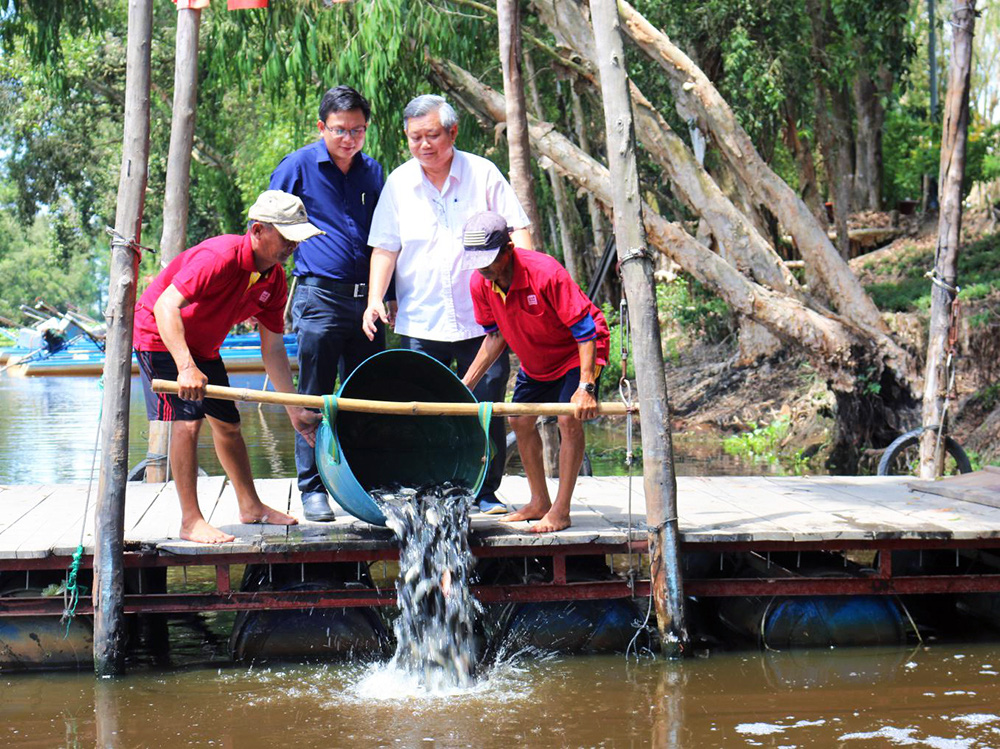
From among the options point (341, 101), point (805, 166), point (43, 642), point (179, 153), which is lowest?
point (43, 642)

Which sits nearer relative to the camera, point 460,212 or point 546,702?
point 546,702

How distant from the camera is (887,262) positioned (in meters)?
20.1

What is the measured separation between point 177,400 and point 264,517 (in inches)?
34.1

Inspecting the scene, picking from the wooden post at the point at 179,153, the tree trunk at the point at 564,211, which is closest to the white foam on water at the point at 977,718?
the wooden post at the point at 179,153

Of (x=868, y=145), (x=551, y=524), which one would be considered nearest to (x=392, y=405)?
(x=551, y=524)

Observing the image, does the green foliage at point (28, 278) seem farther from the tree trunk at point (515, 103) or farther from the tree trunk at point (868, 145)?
the tree trunk at point (515, 103)

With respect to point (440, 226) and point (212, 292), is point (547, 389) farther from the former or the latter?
point (212, 292)

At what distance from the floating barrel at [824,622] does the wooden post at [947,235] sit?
2.51 metres

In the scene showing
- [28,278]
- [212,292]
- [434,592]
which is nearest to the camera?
[212,292]

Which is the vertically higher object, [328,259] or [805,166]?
[805,166]

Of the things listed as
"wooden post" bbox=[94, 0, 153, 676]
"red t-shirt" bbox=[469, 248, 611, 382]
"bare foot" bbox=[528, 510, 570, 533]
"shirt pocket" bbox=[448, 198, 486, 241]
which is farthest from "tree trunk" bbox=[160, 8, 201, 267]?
"bare foot" bbox=[528, 510, 570, 533]

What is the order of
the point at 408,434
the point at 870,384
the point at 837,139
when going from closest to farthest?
the point at 408,434 < the point at 870,384 < the point at 837,139

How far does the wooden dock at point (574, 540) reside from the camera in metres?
5.94

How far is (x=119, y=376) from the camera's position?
19.2 feet
